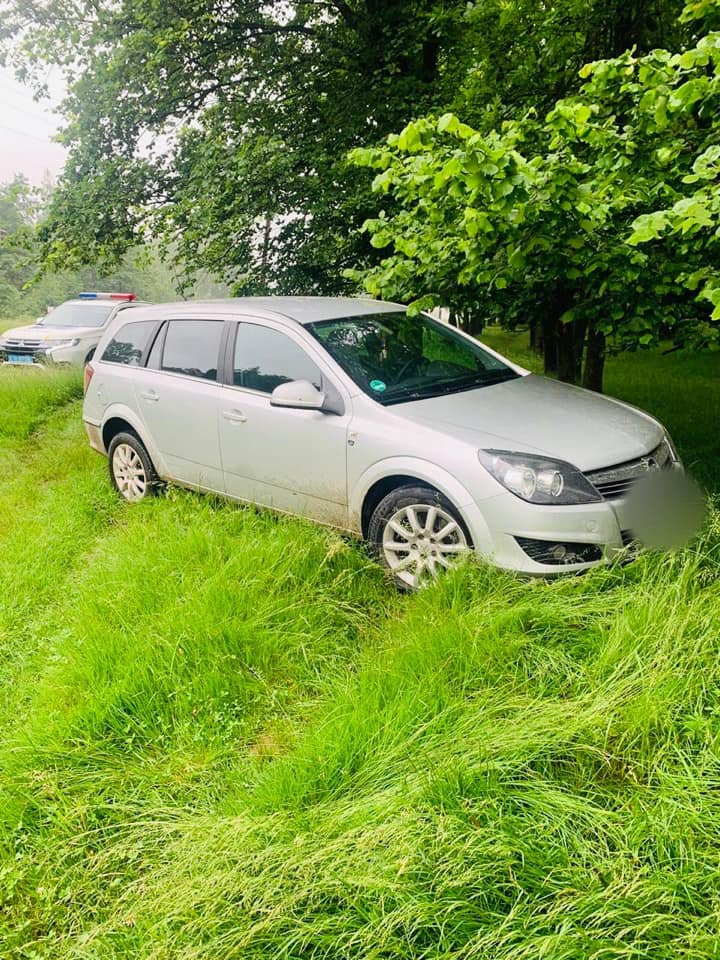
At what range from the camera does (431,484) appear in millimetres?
3766

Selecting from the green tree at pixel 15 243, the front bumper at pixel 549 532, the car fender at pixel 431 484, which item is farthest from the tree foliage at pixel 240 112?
the front bumper at pixel 549 532

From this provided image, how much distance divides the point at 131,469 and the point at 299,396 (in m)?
2.35

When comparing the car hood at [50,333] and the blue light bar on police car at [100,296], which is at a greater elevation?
the blue light bar on police car at [100,296]

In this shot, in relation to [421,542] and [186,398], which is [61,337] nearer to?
[186,398]

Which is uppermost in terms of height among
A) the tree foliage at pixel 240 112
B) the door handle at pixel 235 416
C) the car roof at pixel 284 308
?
the tree foliage at pixel 240 112

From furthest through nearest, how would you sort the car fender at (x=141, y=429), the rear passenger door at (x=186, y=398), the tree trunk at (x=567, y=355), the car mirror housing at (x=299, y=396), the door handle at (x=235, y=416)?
1. the tree trunk at (x=567, y=355)
2. the car fender at (x=141, y=429)
3. the rear passenger door at (x=186, y=398)
4. the door handle at (x=235, y=416)
5. the car mirror housing at (x=299, y=396)

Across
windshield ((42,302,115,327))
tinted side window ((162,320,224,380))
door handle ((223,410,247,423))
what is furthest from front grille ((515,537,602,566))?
windshield ((42,302,115,327))

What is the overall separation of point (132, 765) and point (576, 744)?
167cm

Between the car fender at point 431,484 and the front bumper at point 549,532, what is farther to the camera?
the car fender at point 431,484

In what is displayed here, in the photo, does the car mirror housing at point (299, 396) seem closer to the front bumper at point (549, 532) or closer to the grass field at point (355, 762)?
the grass field at point (355, 762)

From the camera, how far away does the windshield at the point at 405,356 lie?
4379mm

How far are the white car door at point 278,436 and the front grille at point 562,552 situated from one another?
1269mm

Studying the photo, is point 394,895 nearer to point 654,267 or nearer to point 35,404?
point 654,267

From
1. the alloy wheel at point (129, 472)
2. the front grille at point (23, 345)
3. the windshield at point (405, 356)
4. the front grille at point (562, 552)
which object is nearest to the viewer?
the front grille at point (562, 552)
